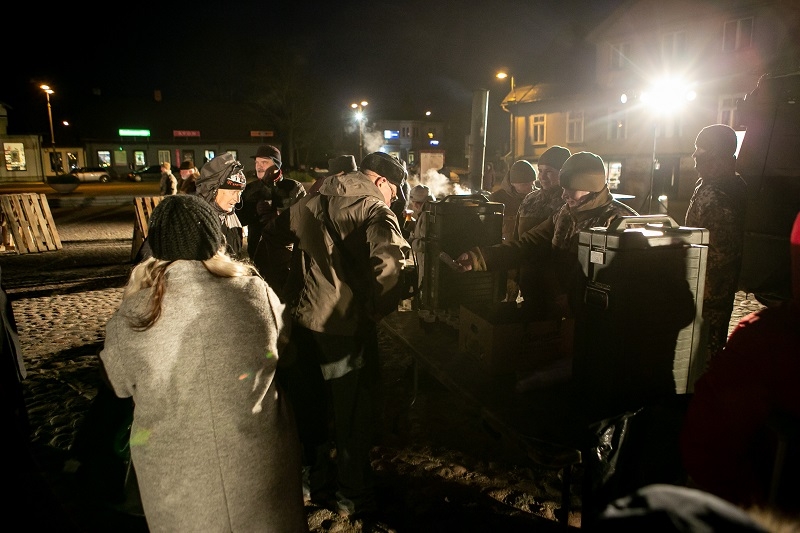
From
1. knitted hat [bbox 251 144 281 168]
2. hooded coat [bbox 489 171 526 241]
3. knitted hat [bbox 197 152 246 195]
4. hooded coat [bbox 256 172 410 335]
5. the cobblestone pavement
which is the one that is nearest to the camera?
hooded coat [bbox 256 172 410 335]

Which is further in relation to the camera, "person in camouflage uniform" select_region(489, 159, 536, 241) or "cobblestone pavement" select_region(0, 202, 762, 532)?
"person in camouflage uniform" select_region(489, 159, 536, 241)

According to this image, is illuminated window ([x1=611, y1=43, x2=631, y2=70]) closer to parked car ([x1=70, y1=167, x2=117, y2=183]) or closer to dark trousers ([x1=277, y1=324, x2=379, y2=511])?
dark trousers ([x1=277, y1=324, x2=379, y2=511])

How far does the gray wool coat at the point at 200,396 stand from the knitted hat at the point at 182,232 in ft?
0.18

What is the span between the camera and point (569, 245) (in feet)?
13.0

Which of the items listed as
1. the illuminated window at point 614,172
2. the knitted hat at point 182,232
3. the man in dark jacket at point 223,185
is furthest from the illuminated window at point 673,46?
the knitted hat at point 182,232

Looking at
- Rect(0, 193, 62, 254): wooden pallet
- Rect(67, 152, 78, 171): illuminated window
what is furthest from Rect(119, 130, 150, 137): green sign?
Rect(0, 193, 62, 254): wooden pallet

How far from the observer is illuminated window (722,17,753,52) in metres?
23.4

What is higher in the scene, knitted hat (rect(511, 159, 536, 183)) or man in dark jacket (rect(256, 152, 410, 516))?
knitted hat (rect(511, 159, 536, 183))

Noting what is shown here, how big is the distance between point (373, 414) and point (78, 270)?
1085cm

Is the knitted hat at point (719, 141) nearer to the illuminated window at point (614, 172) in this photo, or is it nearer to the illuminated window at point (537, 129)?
the illuminated window at point (614, 172)

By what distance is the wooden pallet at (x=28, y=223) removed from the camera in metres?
14.0

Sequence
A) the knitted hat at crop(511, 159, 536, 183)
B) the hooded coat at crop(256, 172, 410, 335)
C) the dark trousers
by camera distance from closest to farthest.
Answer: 1. the hooded coat at crop(256, 172, 410, 335)
2. the dark trousers
3. the knitted hat at crop(511, 159, 536, 183)

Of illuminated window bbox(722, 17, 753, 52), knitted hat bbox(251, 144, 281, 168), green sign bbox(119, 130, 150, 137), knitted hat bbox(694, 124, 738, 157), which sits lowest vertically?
knitted hat bbox(251, 144, 281, 168)

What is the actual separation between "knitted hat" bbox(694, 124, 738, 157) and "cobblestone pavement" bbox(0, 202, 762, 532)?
3.86 meters
